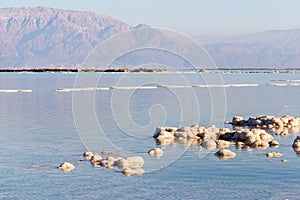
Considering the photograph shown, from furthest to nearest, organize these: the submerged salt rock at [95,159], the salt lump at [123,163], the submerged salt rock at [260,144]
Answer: the submerged salt rock at [260,144], the submerged salt rock at [95,159], the salt lump at [123,163]

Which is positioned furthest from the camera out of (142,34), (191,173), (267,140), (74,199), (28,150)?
(142,34)

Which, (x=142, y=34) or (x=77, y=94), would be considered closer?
(x=142, y=34)

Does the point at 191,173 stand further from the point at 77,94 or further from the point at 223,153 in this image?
the point at 77,94

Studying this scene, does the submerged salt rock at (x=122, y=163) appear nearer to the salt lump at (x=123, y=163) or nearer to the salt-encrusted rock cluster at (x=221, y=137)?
the salt lump at (x=123, y=163)

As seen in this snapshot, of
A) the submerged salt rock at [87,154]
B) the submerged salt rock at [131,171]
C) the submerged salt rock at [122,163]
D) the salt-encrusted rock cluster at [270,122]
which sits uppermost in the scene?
the salt-encrusted rock cluster at [270,122]

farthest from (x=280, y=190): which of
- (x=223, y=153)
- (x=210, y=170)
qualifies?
(x=223, y=153)

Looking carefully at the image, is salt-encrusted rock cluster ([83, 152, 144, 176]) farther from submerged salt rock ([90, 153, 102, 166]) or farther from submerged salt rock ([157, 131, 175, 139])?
submerged salt rock ([157, 131, 175, 139])

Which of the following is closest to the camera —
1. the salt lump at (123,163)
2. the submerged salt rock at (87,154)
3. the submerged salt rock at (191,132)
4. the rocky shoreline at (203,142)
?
the salt lump at (123,163)

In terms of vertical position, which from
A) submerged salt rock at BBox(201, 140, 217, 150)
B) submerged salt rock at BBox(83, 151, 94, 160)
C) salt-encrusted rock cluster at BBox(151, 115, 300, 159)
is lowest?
submerged salt rock at BBox(83, 151, 94, 160)

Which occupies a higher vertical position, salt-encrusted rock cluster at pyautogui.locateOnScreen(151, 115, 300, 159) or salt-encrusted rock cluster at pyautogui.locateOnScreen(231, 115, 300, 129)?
salt-encrusted rock cluster at pyautogui.locateOnScreen(231, 115, 300, 129)

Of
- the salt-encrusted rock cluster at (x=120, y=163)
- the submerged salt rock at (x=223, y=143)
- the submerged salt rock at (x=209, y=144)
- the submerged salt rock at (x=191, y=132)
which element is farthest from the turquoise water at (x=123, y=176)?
the submerged salt rock at (x=191, y=132)

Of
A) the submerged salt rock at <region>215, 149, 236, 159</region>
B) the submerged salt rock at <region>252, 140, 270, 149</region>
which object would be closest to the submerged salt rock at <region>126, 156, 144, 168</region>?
the submerged salt rock at <region>215, 149, 236, 159</region>
